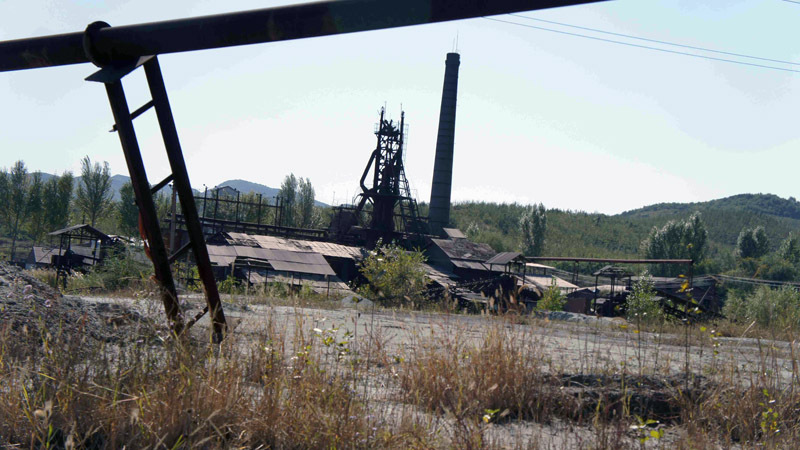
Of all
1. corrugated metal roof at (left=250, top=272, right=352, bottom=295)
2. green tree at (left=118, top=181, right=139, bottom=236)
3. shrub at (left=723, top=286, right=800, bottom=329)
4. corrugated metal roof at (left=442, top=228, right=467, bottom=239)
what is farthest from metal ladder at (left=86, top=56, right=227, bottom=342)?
green tree at (left=118, top=181, right=139, bottom=236)

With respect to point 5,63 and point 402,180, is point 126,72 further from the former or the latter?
point 402,180

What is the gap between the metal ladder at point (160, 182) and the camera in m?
4.30

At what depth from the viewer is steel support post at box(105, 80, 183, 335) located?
430 cm

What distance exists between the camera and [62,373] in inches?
135

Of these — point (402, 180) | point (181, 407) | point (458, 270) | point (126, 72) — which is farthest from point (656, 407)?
point (402, 180)

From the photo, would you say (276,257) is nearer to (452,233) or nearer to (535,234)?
(452,233)

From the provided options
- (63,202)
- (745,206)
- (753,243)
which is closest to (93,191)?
(63,202)

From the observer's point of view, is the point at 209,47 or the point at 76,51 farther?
the point at 76,51

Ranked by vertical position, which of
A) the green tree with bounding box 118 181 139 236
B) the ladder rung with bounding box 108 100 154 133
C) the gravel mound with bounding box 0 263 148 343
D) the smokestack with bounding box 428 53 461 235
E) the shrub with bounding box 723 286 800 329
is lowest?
the gravel mound with bounding box 0 263 148 343

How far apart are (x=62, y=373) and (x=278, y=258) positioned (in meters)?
25.8

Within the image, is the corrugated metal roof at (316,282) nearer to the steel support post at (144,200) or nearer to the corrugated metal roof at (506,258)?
the corrugated metal roof at (506,258)

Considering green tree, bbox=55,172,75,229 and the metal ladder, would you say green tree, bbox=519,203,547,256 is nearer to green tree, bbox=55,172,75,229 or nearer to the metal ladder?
green tree, bbox=55,172,75,229

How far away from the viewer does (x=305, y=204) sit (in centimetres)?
7212

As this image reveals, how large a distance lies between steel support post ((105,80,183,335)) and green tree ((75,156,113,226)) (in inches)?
2318
